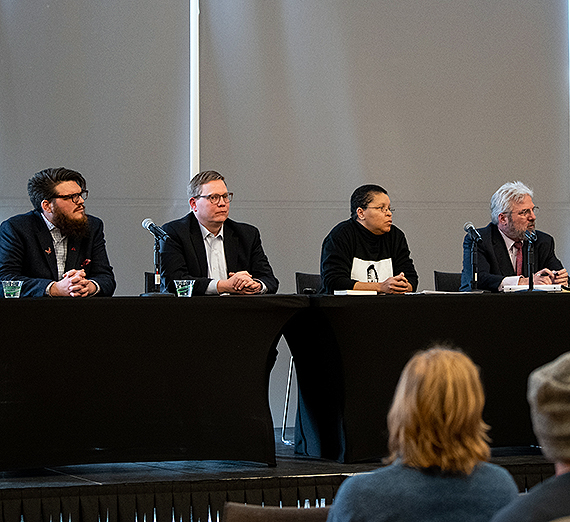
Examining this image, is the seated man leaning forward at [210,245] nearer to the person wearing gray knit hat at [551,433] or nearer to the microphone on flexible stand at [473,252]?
the microphone on flexible stand at [473,252]

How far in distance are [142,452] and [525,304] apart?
1555 mm

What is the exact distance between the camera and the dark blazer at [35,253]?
3660 millimetres

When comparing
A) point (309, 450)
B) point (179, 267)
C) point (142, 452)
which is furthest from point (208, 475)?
point (179, 267)

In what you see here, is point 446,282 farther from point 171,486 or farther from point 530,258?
point 171,486

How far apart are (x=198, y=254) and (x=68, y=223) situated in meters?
0.59

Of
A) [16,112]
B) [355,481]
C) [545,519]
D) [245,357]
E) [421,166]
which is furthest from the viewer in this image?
[421,166]

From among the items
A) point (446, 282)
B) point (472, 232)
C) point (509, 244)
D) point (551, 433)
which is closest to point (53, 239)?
point (472, 232)

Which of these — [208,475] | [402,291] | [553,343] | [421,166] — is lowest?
[208,475]

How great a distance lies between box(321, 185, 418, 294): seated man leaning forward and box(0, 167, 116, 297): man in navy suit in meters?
1.02

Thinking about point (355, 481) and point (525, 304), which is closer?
point (355, 481)

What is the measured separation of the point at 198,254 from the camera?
391 centimetres

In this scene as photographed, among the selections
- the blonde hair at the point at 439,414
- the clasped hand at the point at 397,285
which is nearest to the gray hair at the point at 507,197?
the clasped hand at the point at 397,285

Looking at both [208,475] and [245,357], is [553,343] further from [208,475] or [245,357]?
[208,475]

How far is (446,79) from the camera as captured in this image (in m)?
5.68
